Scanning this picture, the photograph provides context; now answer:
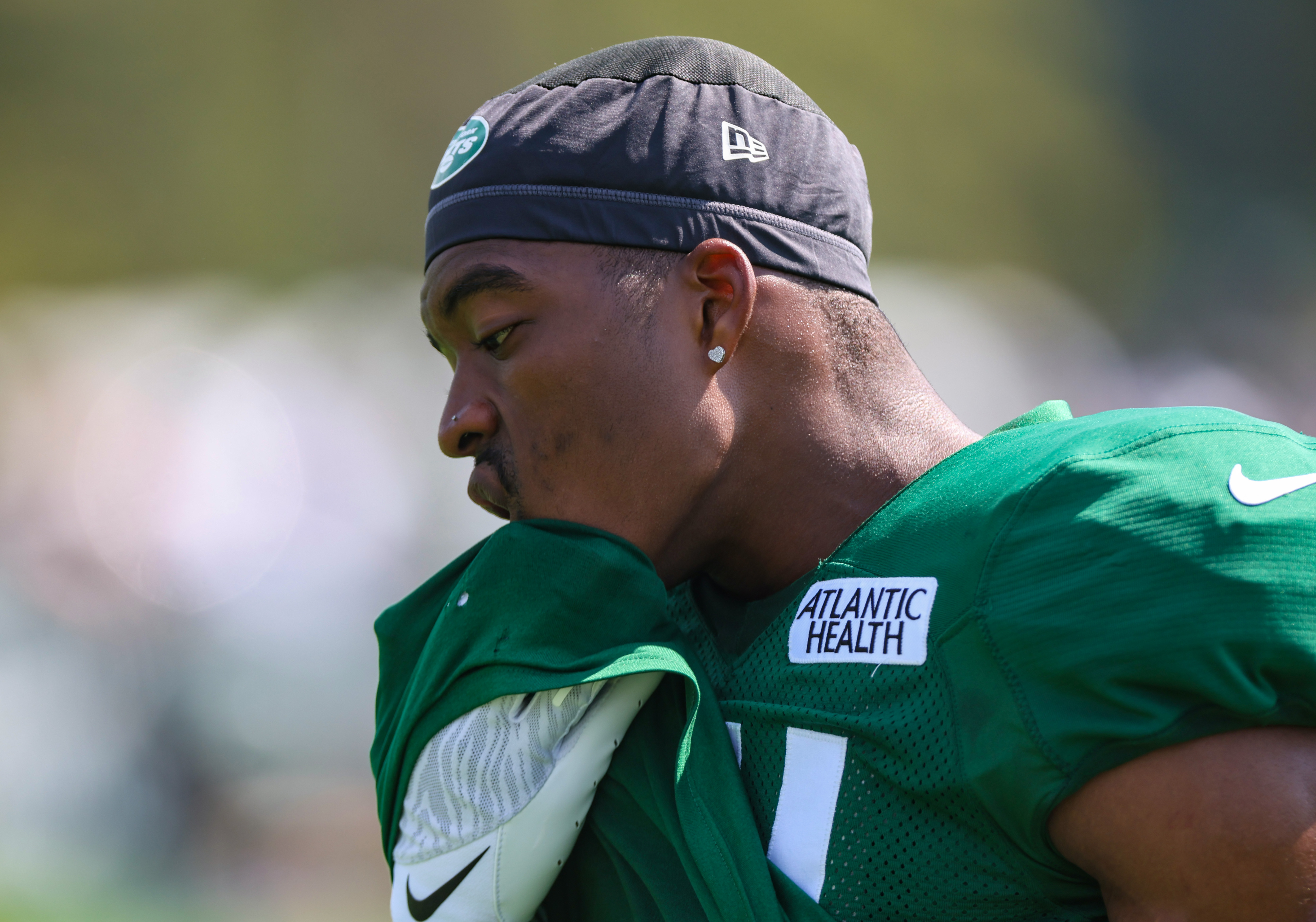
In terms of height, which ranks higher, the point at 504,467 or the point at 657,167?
the point at 657,167

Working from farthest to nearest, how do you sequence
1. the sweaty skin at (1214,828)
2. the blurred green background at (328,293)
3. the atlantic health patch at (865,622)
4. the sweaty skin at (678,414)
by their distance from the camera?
the blurred green background at (328,293), the sweaty skin at (678,414), the atlantic health patch at (865,622), the sweaty skin at (1214,828)

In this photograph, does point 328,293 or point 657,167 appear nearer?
point 657,167

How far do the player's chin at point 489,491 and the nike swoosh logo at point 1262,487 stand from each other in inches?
25.7

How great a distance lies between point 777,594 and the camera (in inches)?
43.2

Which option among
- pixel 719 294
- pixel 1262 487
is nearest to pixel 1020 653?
pixel 1262 487

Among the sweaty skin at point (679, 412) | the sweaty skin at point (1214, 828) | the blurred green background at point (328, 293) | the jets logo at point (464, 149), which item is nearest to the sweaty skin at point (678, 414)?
the sweaty skin at point (679, 412)

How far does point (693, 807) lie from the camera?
3.02 ft

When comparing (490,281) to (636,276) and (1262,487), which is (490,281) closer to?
(636,276)

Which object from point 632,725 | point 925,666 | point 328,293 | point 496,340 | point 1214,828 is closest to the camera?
point 1214,828

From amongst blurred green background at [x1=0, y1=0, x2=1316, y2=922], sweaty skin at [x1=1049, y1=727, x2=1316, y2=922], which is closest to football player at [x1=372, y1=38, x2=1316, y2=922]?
sweaty skin at [x1=1049, y1=727, x2=1316, y2=922]

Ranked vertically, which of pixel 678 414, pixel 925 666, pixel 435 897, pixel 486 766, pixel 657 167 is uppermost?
pixel 657 167

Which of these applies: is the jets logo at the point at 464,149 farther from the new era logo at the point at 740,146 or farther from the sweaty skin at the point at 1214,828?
the sweaty skin at the point at 1214,828

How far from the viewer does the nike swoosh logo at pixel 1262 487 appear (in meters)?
0.75

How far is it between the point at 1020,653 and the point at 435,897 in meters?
0.52
